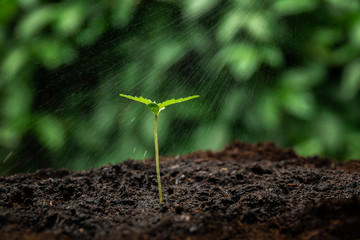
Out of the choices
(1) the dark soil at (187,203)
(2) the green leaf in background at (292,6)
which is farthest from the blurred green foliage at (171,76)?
(1) the dark soil at (187,203)

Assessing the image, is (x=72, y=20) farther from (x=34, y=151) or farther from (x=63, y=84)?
(x=34, y=151)

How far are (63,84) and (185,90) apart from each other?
0.88m

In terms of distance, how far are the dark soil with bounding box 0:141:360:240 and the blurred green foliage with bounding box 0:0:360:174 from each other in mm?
1127

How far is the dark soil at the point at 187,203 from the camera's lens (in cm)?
101

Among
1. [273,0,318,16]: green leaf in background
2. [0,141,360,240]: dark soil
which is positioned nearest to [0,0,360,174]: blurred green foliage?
[273,0,318,16]: green leaf in background

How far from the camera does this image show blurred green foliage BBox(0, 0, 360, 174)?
9.08 ft

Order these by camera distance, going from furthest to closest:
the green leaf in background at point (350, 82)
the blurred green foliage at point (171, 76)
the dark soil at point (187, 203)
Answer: the green leaf in background at point (350, 82) → the blurred green foliage at point (171, 76) → the dark soil at point (187, 203)

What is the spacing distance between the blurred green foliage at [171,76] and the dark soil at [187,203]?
1.13m

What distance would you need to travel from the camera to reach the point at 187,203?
50.4 inches

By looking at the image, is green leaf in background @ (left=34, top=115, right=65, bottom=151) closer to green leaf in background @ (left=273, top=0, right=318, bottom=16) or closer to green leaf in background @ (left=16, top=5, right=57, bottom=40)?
green leaf in background @ (left=16, top=5, right=57, bottom=40)

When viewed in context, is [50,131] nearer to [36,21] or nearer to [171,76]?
[36,21]

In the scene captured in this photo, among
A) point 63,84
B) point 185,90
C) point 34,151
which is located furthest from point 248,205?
point 34,151

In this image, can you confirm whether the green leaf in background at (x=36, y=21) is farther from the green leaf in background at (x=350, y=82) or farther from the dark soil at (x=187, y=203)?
the green leaf in background at (x=350, y=82)

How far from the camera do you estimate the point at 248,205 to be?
4.03 ft
